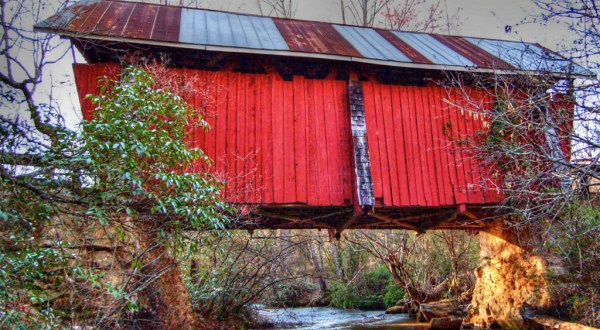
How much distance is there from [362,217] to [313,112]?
2414 millimetres

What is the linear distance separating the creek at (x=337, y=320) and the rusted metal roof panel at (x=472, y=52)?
649 centimetres

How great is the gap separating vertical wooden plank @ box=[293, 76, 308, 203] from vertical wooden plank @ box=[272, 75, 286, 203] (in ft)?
0.79

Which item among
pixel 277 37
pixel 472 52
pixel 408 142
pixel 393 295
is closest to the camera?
pixel 408 142

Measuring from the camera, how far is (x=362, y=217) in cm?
834

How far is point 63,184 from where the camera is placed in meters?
3.20

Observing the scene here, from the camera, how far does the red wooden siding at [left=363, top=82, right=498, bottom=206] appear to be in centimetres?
736

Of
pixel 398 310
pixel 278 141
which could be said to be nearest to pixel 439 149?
pixel 278 141

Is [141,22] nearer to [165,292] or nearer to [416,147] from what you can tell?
[165,292]

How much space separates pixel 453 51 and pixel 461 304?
299 inches

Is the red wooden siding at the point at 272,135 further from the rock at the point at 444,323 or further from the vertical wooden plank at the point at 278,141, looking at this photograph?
the rock at the point at 444,323

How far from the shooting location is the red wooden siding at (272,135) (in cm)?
681

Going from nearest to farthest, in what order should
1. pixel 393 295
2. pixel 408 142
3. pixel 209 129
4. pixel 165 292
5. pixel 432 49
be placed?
pixel 165 292 < pixel 209 129 < pixel 408 142 < pixel 432 49 < pixel 393 295

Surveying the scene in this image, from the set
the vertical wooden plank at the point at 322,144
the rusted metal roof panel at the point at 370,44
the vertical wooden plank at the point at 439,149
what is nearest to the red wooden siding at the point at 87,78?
the vertical wooden plank at the point at 322,144

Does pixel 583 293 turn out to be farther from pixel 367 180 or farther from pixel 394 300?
pixel 394 300
